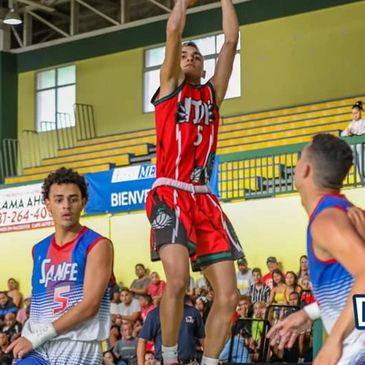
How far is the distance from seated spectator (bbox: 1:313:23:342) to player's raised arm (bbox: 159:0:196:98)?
1072cm

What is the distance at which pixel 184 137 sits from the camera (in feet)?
22.1

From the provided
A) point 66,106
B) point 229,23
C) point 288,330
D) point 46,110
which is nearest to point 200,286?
point 229,23

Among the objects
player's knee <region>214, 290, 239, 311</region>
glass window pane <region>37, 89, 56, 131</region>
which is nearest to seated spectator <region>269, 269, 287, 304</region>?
player's knee <region>214, 290, 239, 311</region>

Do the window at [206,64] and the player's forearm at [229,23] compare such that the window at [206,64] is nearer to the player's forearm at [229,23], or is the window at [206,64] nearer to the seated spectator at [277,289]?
the seated spectator at [277,289]

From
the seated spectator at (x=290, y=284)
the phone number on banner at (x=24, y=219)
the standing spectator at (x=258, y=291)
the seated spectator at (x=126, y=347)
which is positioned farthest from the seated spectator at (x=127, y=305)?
the phone number on banner at (x=24, y=219)

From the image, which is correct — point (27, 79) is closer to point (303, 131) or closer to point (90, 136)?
point (90, 136)

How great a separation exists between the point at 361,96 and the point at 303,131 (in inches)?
61.6

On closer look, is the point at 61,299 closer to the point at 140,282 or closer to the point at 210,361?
the point at 210,361

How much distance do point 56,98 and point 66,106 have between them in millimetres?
530

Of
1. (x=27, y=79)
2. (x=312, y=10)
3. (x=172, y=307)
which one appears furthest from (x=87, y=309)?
(x=27, y=79)

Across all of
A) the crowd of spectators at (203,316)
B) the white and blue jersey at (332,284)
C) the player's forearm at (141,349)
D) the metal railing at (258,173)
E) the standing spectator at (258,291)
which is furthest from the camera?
the metal railing at (258,173)

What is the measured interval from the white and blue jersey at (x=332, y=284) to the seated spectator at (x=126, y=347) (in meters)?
10.4

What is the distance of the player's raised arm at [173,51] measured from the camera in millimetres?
6613

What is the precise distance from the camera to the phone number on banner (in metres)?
21.8
